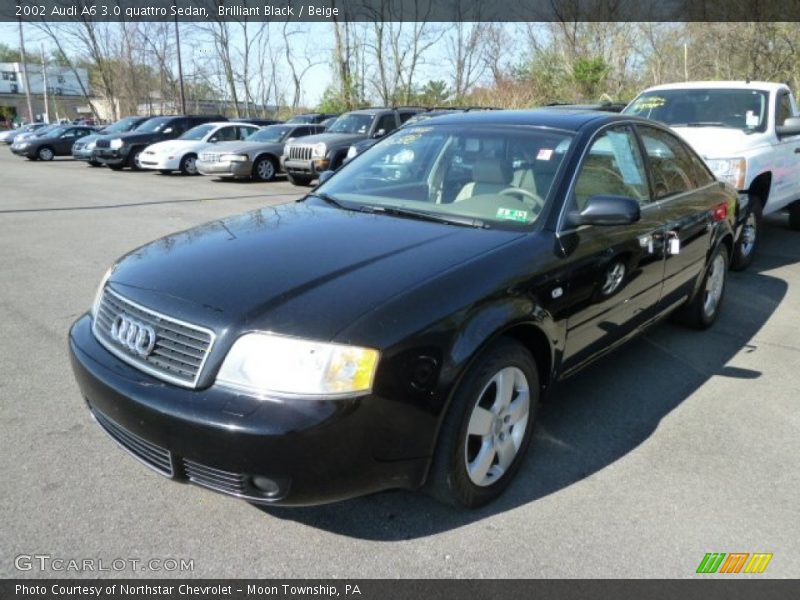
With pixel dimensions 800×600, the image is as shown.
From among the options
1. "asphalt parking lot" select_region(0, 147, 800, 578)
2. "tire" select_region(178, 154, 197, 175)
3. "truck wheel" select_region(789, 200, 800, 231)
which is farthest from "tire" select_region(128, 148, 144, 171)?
"truck wheel" select_region(789, 200, 800, 231)

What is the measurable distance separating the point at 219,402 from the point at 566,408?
86.6 inches

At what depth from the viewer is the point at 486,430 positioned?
8.93 feet

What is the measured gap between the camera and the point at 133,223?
9.87m

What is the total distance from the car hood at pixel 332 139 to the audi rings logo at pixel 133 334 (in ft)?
39.0

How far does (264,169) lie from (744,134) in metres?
12.0

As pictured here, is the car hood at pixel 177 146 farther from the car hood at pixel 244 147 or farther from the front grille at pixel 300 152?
the front grille at pixel 300 152

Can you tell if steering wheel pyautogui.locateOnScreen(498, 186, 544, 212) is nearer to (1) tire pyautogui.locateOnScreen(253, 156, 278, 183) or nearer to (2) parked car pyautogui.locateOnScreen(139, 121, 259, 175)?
(1) tire pyautogui.locateOnScreen(253, 156, 278, 183)

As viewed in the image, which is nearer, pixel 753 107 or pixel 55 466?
pixel 55 466

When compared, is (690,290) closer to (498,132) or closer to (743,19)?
(498,132)

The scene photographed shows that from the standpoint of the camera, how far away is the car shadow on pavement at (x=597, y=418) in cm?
272

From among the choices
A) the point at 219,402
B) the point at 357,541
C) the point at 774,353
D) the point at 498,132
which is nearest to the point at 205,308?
the point at 219,402

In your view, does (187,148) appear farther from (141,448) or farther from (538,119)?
(141,448)

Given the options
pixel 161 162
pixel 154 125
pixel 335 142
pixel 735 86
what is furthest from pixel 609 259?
pixel 154 125

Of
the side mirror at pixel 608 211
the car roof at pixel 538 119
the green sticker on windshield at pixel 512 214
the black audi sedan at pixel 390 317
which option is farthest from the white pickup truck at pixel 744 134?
the green sticker on windshield at pixel 512 214
